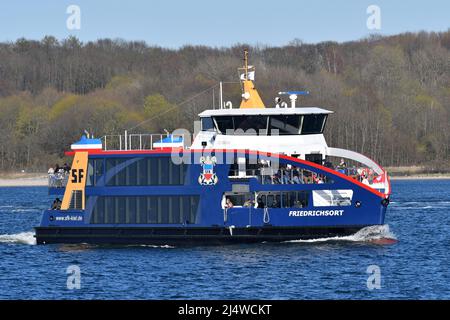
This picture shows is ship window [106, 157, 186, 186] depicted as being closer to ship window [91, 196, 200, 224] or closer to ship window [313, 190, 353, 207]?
ship window [91, 196, 200, 224]

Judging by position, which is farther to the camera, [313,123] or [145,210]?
[313,123]

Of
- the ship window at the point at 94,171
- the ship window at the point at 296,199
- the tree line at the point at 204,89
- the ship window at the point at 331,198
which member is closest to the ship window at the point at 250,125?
the ship window at the point at 296,199

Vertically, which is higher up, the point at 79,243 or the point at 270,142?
the point at 270,142

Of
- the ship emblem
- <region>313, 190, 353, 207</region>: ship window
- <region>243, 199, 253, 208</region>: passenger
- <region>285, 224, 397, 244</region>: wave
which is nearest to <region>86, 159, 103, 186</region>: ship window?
the ship emblem

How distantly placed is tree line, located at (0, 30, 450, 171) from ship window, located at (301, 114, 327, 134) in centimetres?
4889

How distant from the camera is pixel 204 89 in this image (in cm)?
12875

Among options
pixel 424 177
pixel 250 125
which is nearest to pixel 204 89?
pixel 424 177

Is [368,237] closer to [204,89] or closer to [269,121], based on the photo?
[269,121]

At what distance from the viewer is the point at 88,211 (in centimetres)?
4284

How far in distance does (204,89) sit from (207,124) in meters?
84.5
